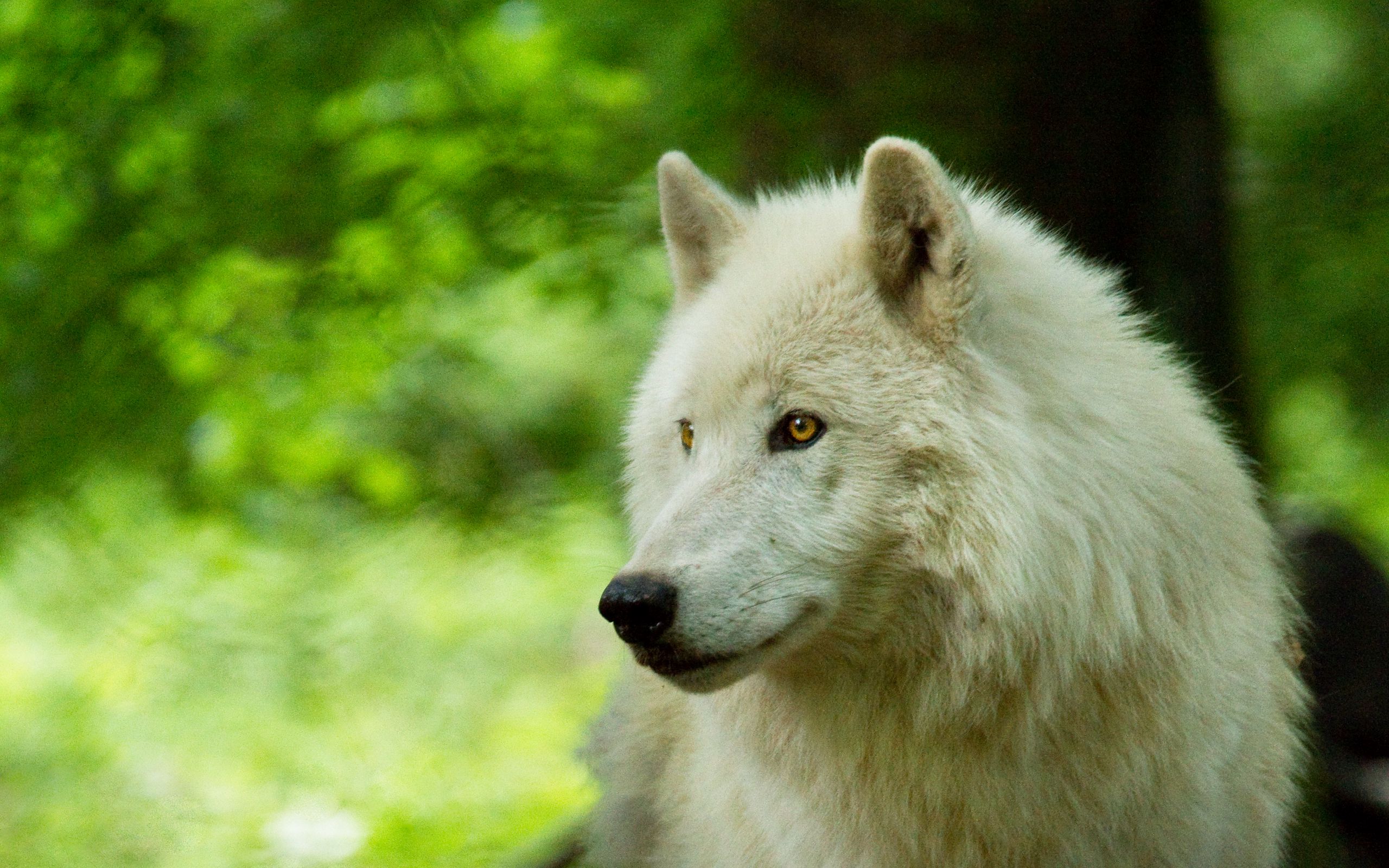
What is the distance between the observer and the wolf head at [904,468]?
238 centimetres

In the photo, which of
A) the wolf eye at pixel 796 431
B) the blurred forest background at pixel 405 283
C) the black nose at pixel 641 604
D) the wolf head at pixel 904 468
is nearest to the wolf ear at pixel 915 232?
the wolf head at pixel 904 468

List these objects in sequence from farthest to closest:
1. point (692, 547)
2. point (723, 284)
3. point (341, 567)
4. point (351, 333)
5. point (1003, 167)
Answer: point (341, 567)
point (351, 333)
point (1003, 167)
point (723, 284)
point (692, 547)

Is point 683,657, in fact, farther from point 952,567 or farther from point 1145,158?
point 1145,158

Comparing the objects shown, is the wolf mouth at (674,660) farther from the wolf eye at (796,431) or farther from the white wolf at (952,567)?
the wolf eye at (796,431)

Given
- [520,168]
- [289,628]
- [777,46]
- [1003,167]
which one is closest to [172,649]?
[289,628]

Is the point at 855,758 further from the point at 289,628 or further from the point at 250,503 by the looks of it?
the point at 250,503

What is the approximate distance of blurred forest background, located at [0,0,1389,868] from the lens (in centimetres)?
425

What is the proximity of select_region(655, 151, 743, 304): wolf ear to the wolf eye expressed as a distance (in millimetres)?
764

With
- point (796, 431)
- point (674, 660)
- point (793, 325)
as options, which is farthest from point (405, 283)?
point (674, 660)

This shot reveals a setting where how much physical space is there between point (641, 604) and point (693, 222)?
134 centimetres

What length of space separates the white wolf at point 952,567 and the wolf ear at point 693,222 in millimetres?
302

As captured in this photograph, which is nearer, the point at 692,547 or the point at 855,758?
the point at 692,547

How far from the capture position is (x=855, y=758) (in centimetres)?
269

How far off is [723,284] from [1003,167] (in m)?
1.86
